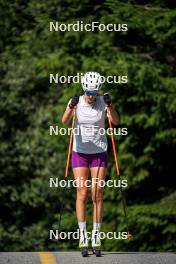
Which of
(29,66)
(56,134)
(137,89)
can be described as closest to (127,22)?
(137,89)

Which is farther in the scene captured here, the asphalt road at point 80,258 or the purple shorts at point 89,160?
the purple shorts at point 89,160

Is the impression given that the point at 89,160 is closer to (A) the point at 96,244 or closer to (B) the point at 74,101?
(B) the point at 74,101

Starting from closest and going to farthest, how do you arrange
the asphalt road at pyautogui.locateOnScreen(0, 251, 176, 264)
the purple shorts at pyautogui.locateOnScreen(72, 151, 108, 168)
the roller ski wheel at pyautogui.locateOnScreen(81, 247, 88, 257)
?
1. the asphalt road at pyautogui.locateOnScreen(0, 251, 176, 264)
2. the roller ski wheel at pyautogui.locateOnScreen(81, 247, 88, 257)
3. the purple shorts at pyautogui.locateOnScreen(72, 151, 108, 168)

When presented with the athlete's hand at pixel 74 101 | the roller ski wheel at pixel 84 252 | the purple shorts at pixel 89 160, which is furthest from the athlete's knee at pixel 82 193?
the athlete's hand at pixel 74 101

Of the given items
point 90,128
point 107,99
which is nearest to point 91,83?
point 107,99

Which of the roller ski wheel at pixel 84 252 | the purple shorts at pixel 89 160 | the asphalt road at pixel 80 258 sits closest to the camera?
the asphalt road at pixel 80 258

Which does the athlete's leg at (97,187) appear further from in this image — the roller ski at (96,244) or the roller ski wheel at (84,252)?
the roller ski wheel at (84,252)

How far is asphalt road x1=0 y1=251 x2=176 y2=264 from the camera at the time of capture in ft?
32.4

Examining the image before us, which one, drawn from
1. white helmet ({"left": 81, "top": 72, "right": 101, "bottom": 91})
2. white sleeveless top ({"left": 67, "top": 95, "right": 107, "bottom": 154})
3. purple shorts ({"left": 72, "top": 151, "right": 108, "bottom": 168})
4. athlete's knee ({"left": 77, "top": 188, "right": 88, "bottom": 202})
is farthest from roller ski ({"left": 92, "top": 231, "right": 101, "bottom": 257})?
white helmet ({"left": 81, "top": 72, "right": 101, "bottom": 91})

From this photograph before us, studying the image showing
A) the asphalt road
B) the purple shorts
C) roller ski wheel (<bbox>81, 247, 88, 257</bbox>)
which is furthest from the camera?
the purple shorts

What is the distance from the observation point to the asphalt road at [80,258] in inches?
389

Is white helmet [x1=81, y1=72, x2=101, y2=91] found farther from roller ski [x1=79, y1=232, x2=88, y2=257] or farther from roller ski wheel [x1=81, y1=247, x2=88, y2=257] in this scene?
roller ski wheel [x1=81, y1=247, x2=88, y2=257]

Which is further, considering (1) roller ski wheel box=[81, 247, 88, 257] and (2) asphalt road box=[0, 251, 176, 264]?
(1) roller ski wheel box=[81, 247, 88, 257]

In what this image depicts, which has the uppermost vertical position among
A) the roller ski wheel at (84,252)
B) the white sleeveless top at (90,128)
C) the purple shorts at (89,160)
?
the white sleeveless top at (90,128)
